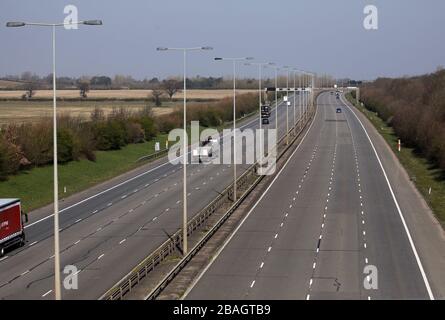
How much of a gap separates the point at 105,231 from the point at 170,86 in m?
149

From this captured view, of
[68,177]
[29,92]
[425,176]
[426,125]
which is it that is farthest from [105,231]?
[29,92]

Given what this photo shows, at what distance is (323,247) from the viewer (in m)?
36.7

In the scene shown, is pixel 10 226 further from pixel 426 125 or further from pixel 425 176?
pixel 426 125

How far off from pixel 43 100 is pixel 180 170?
100554mm

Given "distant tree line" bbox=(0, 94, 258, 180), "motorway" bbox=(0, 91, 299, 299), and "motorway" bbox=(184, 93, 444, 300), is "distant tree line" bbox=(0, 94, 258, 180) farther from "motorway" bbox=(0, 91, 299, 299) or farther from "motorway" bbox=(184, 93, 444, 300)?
"motorway" bbox=(184, 93, 444, 300)

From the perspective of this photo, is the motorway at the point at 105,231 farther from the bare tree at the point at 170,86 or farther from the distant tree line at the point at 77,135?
the bare tree at the point at 170,86

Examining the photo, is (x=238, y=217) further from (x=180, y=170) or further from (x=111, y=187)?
(x=180, y=170)

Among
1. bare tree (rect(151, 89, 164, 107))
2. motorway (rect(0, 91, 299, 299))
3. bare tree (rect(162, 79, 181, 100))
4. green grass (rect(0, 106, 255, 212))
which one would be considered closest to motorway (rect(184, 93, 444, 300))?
motorway (rect(0, 91, 299, 299))

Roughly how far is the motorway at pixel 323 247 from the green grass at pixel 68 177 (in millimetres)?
16685

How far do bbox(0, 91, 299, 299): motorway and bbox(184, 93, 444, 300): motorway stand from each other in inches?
Answer: 168

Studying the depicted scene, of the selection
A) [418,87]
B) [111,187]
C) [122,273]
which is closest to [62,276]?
[122,273]

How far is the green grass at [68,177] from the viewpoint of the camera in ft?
184

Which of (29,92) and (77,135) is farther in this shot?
(29,92)

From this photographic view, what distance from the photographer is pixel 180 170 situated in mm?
72250
